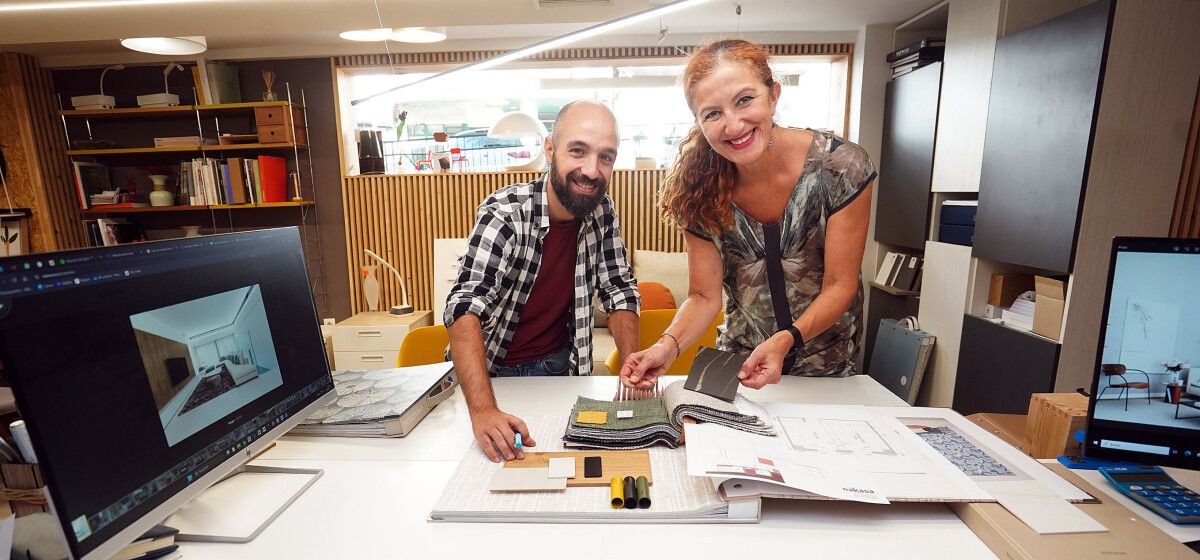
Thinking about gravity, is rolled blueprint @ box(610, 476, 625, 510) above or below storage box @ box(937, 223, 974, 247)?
below

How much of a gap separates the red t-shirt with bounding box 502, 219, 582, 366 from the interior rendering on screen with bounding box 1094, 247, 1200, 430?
146 centimetres

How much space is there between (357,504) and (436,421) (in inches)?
15.5

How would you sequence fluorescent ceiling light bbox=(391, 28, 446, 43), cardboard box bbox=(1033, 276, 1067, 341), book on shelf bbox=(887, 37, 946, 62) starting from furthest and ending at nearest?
book on shelf bbox=(887, 37, 946, 62), fluorescent ceiling light bbox=(391, 28, 446, 43), cardboard box bbox=(1033, 276, 1067, 341)

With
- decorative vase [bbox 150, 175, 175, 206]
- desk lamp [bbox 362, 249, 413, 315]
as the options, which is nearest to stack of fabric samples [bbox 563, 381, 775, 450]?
desk lamp [bbox 362, 249, 413, 315]

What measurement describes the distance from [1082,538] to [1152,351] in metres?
0.36

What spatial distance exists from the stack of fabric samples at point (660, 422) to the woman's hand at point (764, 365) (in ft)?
0.26

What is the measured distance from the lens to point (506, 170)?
4719 millimetres

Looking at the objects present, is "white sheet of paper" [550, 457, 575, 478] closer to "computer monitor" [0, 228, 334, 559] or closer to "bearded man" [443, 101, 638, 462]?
"bearded man" [443, 101, 638, 462]

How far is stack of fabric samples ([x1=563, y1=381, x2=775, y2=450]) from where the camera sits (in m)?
1.16

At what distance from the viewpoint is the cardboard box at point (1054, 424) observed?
1.20 metres

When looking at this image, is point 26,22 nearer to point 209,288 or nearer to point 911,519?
point 209,288

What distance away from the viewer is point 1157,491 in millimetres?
957

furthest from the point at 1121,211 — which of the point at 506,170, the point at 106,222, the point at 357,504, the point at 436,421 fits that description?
the point at 106,222

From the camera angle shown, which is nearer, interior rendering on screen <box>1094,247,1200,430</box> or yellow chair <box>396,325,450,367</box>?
interior rendering on screen <box>1094,247,1200,430</box>
